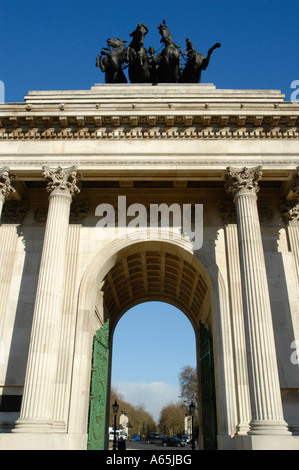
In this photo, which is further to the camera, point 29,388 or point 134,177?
point 134,177

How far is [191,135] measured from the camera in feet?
60.2

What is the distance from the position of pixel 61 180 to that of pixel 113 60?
10698mm

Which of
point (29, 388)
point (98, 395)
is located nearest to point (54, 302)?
point (29, 388)

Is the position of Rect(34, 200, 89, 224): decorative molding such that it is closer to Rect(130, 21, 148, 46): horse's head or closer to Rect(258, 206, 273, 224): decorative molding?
Rect(258, 206, 273, 224): decorative molding

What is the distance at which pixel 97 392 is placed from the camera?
1900 cm

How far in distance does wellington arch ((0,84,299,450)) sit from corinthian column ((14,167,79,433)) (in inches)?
1.9

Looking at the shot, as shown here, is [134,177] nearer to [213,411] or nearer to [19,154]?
[19,154]

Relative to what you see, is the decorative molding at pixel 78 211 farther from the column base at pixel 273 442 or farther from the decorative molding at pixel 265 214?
the column base at pixel 273 442

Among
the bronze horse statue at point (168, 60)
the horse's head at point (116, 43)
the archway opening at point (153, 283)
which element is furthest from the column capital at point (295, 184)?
the horse's head at point (116, 43)

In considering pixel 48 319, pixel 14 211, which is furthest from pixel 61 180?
pixel 48 319

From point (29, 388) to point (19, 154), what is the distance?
33.1 ft

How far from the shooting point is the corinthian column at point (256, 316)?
535 inches

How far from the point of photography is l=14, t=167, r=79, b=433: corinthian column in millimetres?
13891

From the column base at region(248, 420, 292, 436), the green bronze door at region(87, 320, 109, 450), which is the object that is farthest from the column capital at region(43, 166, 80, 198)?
the column base at region(248, 420, 292, 436)
